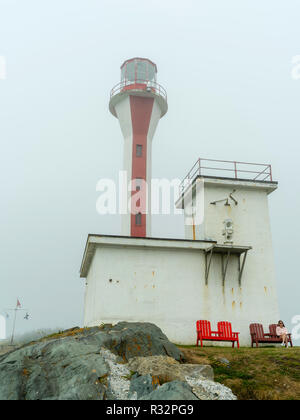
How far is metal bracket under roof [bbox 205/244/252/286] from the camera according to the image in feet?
57.3

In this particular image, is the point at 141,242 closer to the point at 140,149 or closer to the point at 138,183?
the point at 138,183

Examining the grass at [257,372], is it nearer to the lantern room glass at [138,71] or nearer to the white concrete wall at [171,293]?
the white concrete wall at [171,293]

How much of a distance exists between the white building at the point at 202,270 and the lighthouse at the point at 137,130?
5.62 meters

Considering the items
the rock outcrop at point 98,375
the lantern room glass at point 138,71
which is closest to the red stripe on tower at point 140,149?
the lantern room glass at point 138,71

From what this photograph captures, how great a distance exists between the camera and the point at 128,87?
90.6 feet

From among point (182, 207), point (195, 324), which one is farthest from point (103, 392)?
point (182, 207)

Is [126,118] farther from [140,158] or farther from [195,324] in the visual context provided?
[195,324]

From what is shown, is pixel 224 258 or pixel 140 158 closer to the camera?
pixel 224 258

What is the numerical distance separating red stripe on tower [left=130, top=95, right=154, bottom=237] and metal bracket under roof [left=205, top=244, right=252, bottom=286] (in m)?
7.29

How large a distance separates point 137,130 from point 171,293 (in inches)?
514

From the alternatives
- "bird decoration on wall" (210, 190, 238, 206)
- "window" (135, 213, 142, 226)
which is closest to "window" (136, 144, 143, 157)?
"window" (135, 213, 142, 226)
